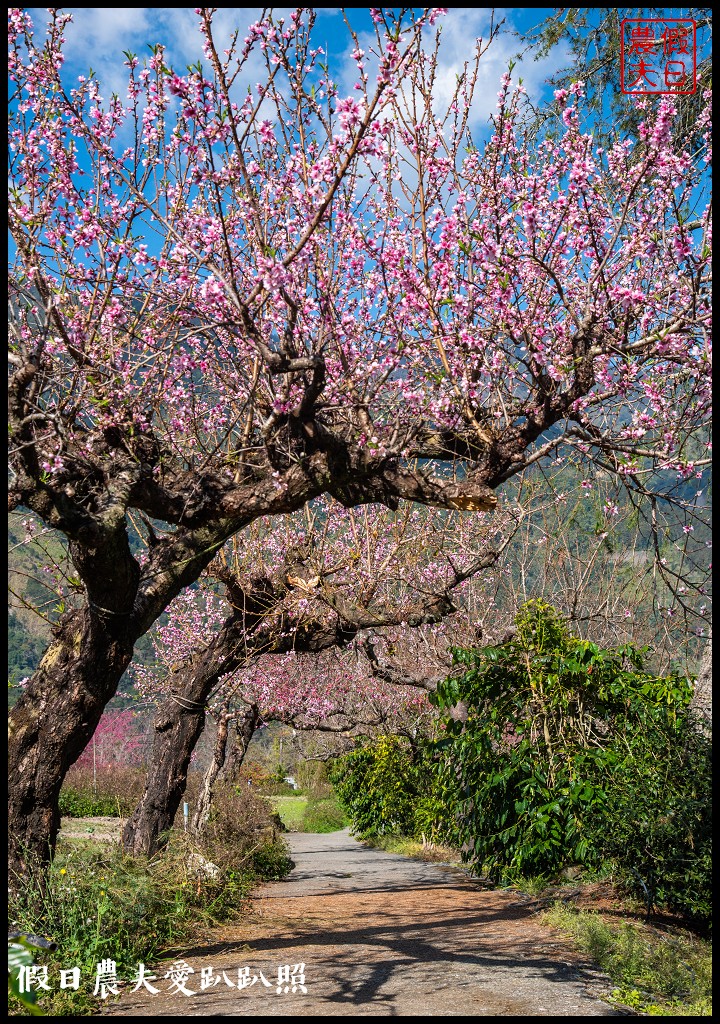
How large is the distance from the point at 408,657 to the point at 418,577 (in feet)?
10.4

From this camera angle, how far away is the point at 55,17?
4410mm

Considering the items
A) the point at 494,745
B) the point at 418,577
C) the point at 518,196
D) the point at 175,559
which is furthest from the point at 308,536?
the point at 518,196

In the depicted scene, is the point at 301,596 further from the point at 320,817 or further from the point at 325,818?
the point at 320,817

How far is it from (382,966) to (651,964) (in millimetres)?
1742

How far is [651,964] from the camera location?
495 centimetres

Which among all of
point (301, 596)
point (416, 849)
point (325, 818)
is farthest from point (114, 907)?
point (325, 818)

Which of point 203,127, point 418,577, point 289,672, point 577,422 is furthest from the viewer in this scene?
point 289,672

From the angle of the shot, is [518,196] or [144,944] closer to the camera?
[518,196]

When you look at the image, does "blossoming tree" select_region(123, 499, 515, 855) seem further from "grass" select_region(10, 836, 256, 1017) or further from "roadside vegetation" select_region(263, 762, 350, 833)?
"roadside vegetation" select_region(263, 762, 350, 833)

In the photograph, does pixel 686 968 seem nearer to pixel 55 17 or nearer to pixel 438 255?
pixel 438 255

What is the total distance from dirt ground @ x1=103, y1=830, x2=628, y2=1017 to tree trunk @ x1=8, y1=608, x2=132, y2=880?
3.85ft

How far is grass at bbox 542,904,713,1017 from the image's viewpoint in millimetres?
4391

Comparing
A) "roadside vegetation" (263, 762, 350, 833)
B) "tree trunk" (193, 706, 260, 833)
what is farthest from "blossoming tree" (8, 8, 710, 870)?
"roadside vegetation" (263, 762, 350, 833)

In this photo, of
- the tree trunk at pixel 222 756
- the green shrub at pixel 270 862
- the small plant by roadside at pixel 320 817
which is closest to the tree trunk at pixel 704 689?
the tree trunk at pixel 222 756
